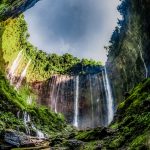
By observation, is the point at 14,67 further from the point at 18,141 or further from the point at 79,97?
the point at 18,141

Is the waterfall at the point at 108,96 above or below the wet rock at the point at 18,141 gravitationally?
above

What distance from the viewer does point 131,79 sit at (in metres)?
27.8

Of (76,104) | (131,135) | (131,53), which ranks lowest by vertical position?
(131,135)

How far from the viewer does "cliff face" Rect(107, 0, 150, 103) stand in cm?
2397

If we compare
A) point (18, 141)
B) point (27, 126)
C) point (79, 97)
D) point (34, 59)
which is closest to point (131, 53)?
point (79, 97)

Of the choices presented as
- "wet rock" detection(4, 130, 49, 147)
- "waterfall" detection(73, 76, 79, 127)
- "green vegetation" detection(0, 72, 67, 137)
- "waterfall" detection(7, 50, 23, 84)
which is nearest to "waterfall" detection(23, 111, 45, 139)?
"green vegetation" detection(0, 72, 67, 137)

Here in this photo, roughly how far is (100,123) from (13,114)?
44.1 feet

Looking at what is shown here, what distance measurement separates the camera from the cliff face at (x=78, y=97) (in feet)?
102

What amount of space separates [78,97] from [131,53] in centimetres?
811

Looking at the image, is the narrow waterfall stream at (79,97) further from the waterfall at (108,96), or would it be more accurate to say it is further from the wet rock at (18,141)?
the wet rock at (18,141)

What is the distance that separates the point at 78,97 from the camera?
106 ft

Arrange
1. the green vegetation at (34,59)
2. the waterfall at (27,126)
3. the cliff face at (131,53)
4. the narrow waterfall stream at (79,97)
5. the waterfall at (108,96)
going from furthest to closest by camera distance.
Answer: the narrow waterfall stream at (79,97) → the waterfall at (108,96) → the green vegetation at (34,59) → the cliff face at (131,53) → the waterfall at (27,126)

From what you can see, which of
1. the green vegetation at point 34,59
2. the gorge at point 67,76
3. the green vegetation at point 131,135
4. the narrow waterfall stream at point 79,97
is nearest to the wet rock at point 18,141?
the green vegetation at point 131,135

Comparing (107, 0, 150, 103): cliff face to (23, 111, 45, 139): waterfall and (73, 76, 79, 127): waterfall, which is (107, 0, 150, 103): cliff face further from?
(23, 111, 45, 139): waterfall
